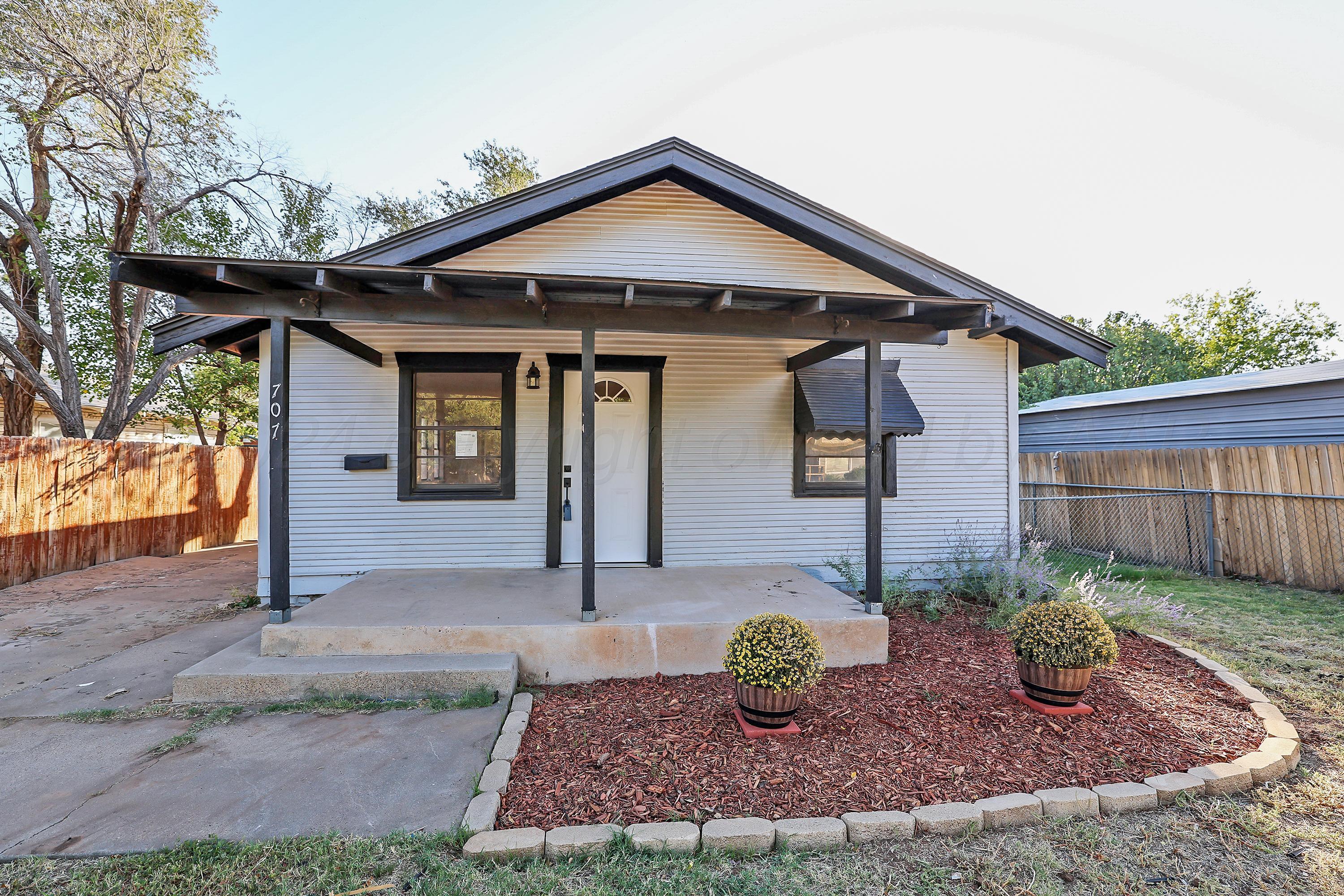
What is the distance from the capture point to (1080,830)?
243 centimetres

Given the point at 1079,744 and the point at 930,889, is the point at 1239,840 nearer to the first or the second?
the point at 1079,744

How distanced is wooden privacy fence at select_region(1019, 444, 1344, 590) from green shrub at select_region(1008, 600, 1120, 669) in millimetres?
5378

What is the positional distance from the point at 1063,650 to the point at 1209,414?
987 centimetres

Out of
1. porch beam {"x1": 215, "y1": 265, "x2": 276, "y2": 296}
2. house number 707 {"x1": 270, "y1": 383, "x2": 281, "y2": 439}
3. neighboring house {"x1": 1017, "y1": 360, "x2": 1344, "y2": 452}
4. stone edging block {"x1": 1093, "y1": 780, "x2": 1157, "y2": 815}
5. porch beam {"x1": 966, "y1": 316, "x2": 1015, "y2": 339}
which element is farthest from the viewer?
neighboring house {"x1": 1017, "y1": 360, "x2": 1344, "y2": 452}

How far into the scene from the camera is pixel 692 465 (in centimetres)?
599

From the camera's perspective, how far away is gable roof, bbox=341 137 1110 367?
497 centimetres

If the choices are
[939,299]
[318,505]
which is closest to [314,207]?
[318,505]

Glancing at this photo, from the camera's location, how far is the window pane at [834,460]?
246 inches

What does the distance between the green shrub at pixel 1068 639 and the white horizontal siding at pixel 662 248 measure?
3.51 m

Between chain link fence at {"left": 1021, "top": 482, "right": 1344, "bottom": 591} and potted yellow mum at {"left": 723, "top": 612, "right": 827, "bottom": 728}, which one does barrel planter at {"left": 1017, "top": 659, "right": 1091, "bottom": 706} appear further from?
chain link fence at {"left": 1021, "top": 482, "right": 1344, "bottom": 591}

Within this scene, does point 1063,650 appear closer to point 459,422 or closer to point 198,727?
point 198,727

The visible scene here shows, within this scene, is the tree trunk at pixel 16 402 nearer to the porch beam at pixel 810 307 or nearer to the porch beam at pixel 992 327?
the porch beam at pixel 810 307

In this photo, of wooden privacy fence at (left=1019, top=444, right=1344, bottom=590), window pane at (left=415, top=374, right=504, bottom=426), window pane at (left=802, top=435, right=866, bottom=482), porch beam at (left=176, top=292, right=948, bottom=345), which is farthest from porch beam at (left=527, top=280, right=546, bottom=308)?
wooden privacy fence at (left=1019, top=444, right=1344, bottom=590)

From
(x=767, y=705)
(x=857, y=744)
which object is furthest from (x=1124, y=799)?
(x=767, y=705)
